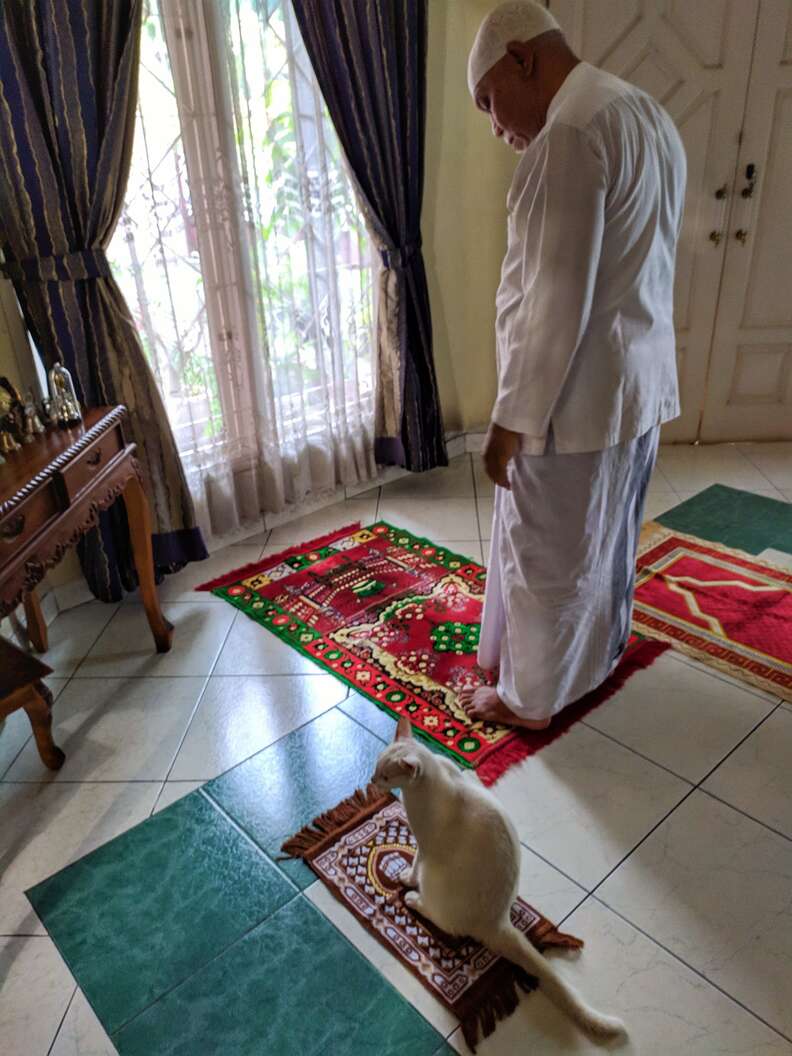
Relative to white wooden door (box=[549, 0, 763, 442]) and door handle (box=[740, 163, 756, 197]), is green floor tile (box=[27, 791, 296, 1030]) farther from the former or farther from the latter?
door handle (box=[740, 163, 756, 197])

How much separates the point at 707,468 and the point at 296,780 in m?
2.39

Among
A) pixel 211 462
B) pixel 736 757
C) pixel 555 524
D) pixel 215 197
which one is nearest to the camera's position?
pixel 555 524

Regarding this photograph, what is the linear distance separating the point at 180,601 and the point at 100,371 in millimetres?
786

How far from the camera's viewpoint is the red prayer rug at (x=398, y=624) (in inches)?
71.6

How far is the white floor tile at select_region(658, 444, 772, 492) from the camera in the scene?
10.2ft

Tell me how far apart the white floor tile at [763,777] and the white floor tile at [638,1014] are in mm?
429

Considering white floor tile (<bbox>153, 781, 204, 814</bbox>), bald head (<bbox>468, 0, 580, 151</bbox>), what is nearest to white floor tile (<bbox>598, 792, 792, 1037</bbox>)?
white floor tile (<bbox>153, 781, 204, 814</bbox>)

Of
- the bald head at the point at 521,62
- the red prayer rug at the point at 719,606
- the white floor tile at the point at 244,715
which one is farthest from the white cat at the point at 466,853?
the bald head at the point at 521,62

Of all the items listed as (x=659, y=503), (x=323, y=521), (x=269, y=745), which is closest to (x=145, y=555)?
(x=269, y=745)

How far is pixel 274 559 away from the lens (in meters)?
2.69

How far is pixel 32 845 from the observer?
157 cm

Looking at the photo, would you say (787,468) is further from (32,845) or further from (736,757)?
(32,845)

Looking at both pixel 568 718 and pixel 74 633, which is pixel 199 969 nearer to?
pixel 568 718

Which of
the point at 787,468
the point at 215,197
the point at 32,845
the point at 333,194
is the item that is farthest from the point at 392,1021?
the point at 787,468
